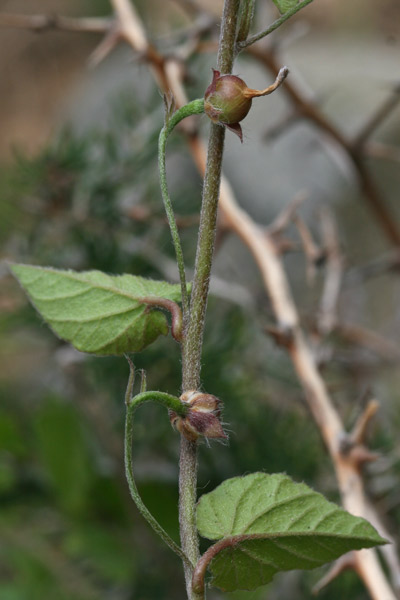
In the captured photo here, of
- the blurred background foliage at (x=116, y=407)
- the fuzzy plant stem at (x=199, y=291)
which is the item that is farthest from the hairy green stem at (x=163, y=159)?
the blurred background foliage at (x=116, y=407)

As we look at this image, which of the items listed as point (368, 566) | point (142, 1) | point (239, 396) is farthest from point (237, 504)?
point (142, 1)

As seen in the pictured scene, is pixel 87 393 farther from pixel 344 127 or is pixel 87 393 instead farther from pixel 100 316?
pixel 344 127

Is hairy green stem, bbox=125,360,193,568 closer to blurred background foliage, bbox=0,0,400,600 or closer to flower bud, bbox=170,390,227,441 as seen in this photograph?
flower bud, bbox=170,390,227,441

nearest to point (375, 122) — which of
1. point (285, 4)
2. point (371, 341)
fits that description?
point (371, 341)

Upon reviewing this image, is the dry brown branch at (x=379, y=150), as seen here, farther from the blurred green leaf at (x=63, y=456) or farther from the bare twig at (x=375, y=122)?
the blurred green leaf at (x=63, y=456)

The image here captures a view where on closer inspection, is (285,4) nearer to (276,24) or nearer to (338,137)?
(276,24)

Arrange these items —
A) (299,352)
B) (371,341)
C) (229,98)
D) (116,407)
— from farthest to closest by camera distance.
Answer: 1. (371,341)
2. (116,407)
3. (299,352)
4. (229,98)

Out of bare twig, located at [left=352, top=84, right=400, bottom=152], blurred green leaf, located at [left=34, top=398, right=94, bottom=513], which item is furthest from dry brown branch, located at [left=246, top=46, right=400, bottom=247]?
blurred green leaf, located at [left=34, top=398, right=94, bottom=513]
